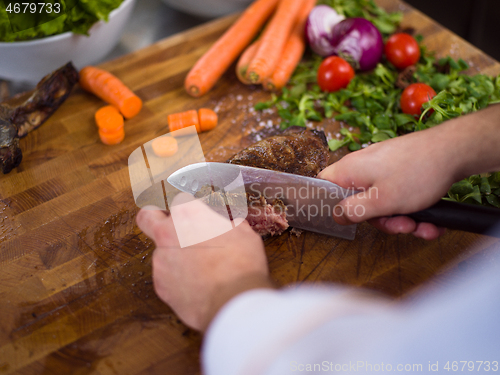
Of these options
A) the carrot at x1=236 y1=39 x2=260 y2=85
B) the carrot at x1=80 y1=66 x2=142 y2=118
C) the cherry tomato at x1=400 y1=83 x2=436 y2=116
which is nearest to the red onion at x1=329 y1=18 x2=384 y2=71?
the cherry tomato at x1=400 y1=83 x2=436 y2=116

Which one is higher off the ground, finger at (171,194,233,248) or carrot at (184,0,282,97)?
carrot at (184,0,282,97)

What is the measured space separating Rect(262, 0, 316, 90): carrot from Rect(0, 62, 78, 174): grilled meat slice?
1220 millimetres

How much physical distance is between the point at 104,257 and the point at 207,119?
942 millimetres

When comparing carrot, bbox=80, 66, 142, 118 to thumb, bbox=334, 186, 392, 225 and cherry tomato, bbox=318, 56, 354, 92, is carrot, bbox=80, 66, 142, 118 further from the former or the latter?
thumb, bbox=334, 186, 392, 225

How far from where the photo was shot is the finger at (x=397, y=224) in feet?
5.07

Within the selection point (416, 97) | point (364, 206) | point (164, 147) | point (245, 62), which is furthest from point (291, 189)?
point (245, 62)

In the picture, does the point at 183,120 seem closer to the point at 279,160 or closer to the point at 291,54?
the point at 279,160

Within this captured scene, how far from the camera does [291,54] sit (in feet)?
8.62

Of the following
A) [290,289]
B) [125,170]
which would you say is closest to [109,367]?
[290,289]

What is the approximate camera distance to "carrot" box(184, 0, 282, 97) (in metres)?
2.41
